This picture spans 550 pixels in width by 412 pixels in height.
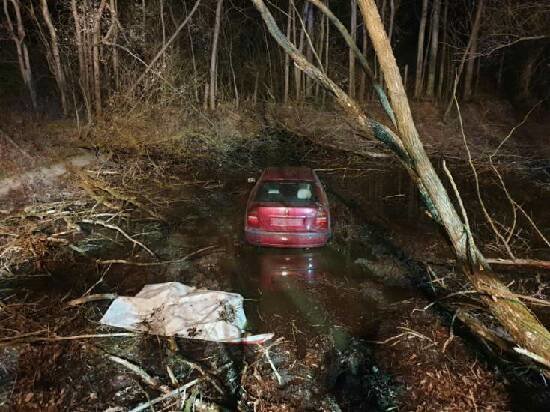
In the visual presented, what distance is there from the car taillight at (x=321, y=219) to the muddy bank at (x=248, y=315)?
26.5 inches

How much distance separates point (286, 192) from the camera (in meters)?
8.50

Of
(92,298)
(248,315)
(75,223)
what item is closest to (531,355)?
(248,315)

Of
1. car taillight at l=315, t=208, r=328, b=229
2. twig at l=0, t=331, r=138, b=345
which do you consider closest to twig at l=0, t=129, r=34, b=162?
twig at l=0, t=331, r=138, b=345

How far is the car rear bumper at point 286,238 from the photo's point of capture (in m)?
8.23

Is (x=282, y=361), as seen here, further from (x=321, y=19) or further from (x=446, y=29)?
(x=446, y=29)

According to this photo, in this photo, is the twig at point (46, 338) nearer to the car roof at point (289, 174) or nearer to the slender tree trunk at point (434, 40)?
the car roof at point (289, 174)

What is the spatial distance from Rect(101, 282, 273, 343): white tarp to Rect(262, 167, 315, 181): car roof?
273cm

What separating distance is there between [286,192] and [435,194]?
3358mm

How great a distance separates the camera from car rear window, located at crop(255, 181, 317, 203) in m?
8.34

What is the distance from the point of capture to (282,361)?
223 inches

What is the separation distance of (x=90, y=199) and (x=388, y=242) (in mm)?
7074

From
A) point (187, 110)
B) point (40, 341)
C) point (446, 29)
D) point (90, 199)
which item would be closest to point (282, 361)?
point (40, 341)

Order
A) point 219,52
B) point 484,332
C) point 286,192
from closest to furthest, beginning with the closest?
1. point 484,332
2. point 286,192
3. point 219,52

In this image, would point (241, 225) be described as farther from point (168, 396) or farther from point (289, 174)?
point (168, 396)
